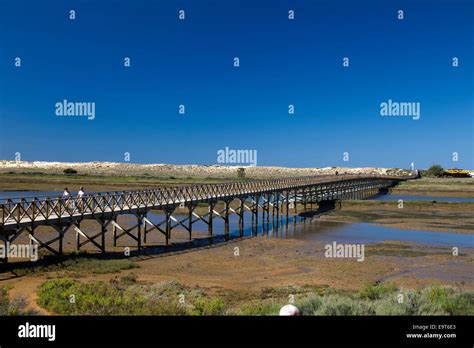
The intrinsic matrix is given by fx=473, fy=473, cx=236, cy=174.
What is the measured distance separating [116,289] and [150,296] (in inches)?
44.7

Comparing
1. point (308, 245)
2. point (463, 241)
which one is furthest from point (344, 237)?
point (463, 241)

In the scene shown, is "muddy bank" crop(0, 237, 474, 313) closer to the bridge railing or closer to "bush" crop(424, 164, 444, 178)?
the bridge railing

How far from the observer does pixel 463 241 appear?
99.4 ft

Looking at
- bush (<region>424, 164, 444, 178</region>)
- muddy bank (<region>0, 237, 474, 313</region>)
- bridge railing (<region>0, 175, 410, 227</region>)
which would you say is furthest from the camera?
bush (<region>424, 164, 444, 178</region>)

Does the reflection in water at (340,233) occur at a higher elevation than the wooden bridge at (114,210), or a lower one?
lower

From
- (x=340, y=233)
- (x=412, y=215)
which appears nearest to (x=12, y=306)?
(x=340, y=233)

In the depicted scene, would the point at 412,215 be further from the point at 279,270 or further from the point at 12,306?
the point at 12,306

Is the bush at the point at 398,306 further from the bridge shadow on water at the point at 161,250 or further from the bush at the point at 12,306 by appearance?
the bridge shadow on water at the point at 161,250

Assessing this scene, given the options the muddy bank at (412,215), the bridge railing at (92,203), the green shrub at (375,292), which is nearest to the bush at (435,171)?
the muddy bank at (412,215)

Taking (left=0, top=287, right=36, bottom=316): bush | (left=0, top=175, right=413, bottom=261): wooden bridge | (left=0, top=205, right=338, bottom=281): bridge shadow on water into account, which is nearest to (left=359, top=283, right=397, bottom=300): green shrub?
(left=0, top=287, right=36, bottom=316): bush
